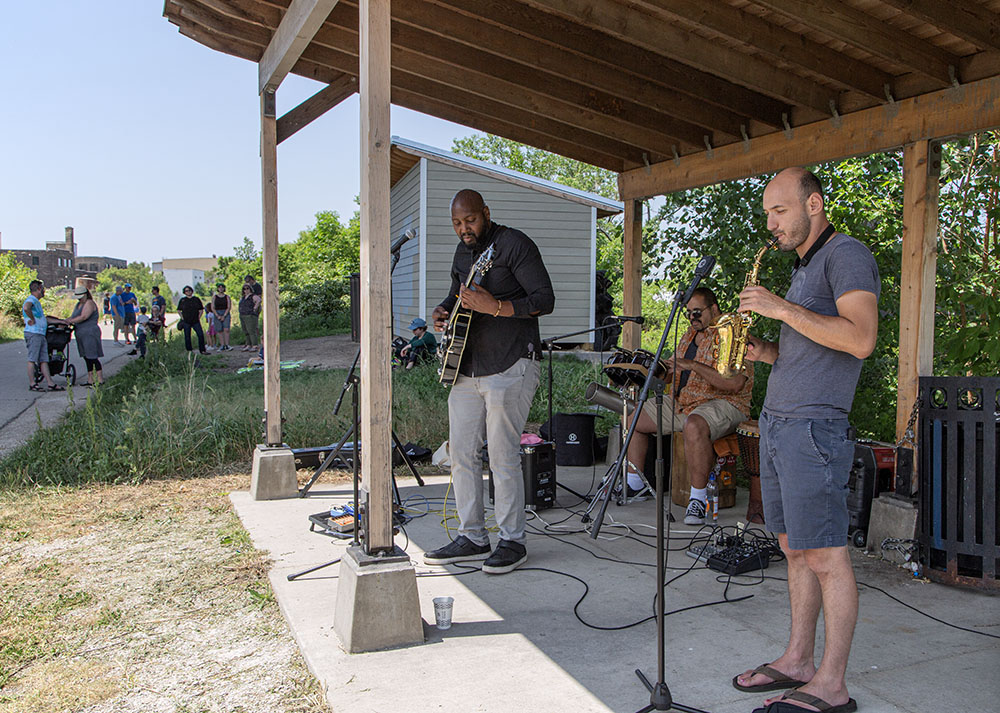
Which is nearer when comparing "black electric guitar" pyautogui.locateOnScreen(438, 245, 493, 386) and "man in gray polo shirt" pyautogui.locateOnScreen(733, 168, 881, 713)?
"man in gray polo shirt" pyautogui.locateOnScreen(733, 168, 881, 713)

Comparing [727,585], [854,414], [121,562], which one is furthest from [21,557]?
[854,414]

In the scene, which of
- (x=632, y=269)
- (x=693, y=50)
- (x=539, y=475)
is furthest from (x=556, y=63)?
(x=539, y=475)

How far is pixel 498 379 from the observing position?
4.03 metres

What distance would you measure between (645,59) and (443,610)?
3.48 metres

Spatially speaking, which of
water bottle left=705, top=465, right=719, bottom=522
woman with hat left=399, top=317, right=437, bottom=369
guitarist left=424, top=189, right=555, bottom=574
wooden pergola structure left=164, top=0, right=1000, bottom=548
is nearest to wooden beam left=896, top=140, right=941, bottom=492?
wooden pergola structure left=164, top=0, right=1000, bottom=548

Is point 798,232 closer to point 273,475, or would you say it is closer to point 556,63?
point 556,63

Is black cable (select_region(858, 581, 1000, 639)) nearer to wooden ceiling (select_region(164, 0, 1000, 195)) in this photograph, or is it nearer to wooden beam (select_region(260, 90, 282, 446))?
wooden ceiling (select_region(164, 0, 1000, 195))

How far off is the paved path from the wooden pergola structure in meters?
4.66

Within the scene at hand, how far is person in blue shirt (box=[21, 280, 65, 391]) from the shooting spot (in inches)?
457

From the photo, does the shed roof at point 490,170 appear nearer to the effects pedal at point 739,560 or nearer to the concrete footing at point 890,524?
the concrete footing at point 890,524

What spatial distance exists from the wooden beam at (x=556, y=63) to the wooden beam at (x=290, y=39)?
0.53 metres

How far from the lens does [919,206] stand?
169 inches

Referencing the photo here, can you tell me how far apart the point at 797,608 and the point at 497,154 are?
142ft

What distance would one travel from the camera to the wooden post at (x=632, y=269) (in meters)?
6.67
